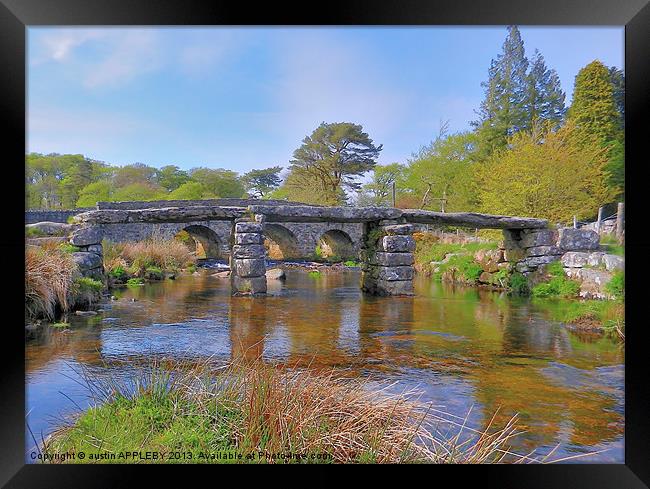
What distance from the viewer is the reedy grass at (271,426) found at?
269 centimetres

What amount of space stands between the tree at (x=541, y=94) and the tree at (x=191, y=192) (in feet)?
59.9

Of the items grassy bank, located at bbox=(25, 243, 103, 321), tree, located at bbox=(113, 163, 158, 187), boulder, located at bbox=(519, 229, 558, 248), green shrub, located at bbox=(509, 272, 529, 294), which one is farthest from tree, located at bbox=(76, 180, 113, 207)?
boulder, located at bbox=(519, 229, 558, 248)

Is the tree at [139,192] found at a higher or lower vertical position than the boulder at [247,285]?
higher

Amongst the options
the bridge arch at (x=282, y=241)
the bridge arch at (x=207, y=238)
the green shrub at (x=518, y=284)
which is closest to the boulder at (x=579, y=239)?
the green shrub at (x=518, y=284)

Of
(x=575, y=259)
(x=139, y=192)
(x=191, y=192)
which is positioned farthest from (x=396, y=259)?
(x=191, y=192)

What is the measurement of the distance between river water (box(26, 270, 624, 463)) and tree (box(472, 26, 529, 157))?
10.0 meters

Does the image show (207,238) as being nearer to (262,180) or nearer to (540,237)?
(262,180)

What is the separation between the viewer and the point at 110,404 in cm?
302

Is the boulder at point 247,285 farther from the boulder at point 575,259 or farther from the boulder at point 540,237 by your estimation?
the boulder at point 575,259

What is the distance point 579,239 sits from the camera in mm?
10398

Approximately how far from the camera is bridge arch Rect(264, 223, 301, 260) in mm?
23344

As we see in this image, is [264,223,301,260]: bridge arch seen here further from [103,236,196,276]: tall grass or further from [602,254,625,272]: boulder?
[602,254,625,272]: boulder
